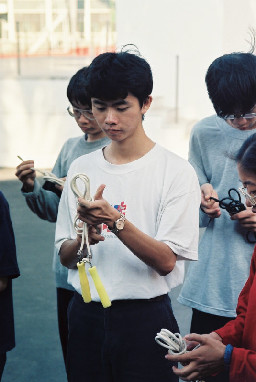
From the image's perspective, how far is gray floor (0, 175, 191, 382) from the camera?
3.85m

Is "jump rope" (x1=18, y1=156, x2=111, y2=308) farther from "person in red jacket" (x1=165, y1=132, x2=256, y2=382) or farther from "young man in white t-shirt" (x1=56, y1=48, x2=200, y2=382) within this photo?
"person in red jacket" (x1=165, y1=132, x2=256, y2=382)

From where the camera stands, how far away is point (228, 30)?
32.7 ft

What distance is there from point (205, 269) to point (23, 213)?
557 centimetres

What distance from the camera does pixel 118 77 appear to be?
2053 mm

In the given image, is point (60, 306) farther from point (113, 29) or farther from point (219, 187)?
point (113, 29)

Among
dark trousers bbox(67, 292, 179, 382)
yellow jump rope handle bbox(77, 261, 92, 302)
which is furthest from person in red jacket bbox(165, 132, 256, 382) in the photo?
yellow jump rope handle bbox(77, 261, 92, 302)

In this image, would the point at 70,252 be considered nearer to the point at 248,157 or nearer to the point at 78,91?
the point at 248,157

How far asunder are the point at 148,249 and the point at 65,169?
45.3 inches

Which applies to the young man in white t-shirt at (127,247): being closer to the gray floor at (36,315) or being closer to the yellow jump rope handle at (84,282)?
the yellow jump rope handle at (84,282)

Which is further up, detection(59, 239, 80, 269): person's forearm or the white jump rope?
detection(59, 239, 80, 269): person's forearm

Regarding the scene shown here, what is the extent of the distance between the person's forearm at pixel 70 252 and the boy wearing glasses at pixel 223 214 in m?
0.61

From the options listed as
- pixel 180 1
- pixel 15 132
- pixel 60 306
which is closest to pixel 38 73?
pixel 15 132

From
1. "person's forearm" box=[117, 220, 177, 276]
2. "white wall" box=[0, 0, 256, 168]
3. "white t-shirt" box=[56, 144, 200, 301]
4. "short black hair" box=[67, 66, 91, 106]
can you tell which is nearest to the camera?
"person's forearm" box=[117, 220, 177, 276]

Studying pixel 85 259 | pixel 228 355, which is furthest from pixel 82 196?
pixel 228 355
